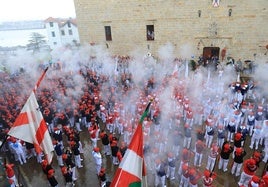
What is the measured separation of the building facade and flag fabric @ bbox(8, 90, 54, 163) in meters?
45.8

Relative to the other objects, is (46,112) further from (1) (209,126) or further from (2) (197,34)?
(2) (197,34)

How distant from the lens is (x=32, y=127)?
6.49 meters

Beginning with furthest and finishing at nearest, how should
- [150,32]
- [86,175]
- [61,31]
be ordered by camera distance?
[61,31], [150,32], [86,175]

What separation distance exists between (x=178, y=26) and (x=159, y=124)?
11.3m

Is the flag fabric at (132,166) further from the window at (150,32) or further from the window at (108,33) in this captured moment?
the window at (108,33)

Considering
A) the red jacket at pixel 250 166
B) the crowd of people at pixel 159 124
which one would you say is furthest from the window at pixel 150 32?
the red jacket at pixel 250 166

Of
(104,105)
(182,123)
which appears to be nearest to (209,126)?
(182,123)

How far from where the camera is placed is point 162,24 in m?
20.6

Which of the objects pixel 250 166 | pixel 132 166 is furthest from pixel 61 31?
pixel 132 166

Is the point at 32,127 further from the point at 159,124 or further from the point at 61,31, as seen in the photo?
the point at 61,31

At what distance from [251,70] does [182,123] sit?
9879 mm

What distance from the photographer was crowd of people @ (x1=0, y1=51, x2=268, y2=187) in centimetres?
867

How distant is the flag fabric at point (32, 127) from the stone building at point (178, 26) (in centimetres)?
1597

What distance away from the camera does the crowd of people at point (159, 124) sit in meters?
8.67
